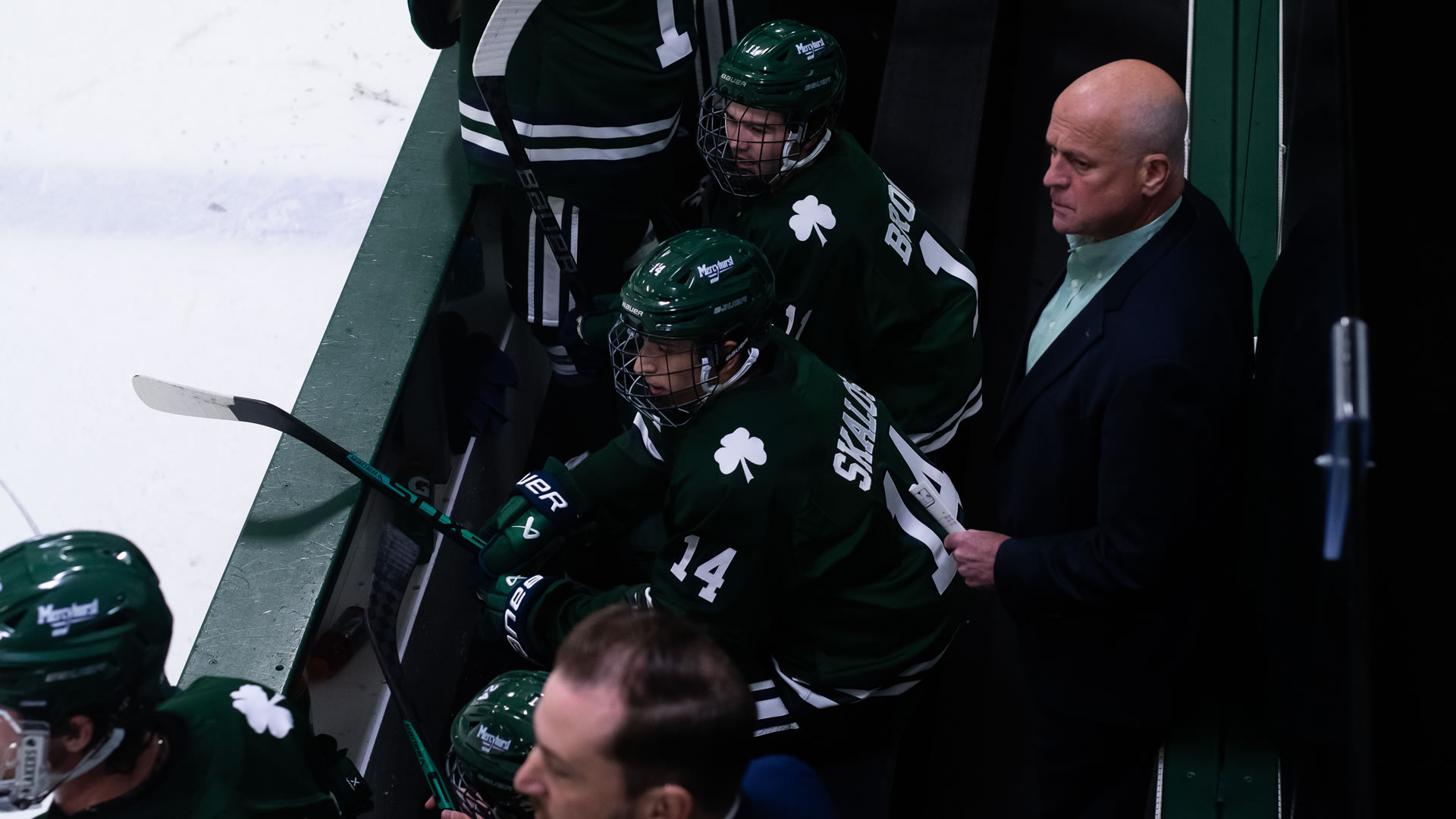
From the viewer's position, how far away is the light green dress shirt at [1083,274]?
5.52 ft

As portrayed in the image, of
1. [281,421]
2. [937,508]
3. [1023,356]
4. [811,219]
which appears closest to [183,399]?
[281,421]

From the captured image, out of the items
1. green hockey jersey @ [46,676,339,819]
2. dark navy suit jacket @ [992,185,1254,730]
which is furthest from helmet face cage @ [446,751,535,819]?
dark navy suit jacket @ [992,185,1254,730]

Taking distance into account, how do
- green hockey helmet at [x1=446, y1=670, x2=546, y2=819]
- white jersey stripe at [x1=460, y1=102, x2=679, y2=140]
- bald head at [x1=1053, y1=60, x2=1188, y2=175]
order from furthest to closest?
white jersey stripe at [x1=460, y1=102, x2=679, y2=140] < bald head at [x1=1053, y1=60, x2=1188, y2=175] < green hockey helmet at [x1=446, y1=670, x2=546, y2=819]

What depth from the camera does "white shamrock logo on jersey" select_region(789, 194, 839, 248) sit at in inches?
82.5

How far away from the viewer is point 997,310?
3.10 metres

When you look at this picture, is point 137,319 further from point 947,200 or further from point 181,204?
point 947,200

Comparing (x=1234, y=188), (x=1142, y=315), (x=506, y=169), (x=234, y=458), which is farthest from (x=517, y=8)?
(x=1234, y=188)

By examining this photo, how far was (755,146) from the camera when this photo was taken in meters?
2.12

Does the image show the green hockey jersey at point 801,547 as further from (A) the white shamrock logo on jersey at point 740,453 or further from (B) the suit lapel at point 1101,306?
(B) the suit lapel at point 1101,306

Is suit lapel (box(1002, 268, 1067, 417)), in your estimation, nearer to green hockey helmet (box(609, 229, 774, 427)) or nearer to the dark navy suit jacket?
the dark navy suit jacket

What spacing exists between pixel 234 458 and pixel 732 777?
1742mm

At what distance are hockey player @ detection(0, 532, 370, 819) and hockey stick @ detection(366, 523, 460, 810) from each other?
435 mm

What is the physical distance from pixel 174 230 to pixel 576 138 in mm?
1222

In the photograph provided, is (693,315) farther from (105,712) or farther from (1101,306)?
(105,712)
